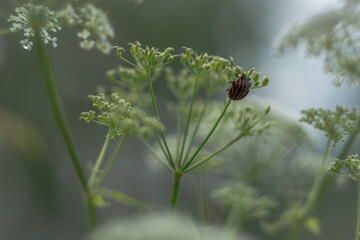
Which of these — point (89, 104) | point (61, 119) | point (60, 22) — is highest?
point (89, 104)

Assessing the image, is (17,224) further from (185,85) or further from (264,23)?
(185,85)

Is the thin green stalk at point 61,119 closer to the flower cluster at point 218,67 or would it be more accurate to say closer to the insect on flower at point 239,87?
the flower cluster at point 218,67

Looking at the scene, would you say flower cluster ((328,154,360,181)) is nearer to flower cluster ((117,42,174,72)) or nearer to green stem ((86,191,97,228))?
flower cluster ((117,42,174,72))

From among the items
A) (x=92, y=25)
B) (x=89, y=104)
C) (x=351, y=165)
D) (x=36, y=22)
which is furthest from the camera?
(x=89, y=104)

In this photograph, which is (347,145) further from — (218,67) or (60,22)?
(60,22)

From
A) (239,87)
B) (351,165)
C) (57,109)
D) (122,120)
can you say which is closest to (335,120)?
(351,165)
